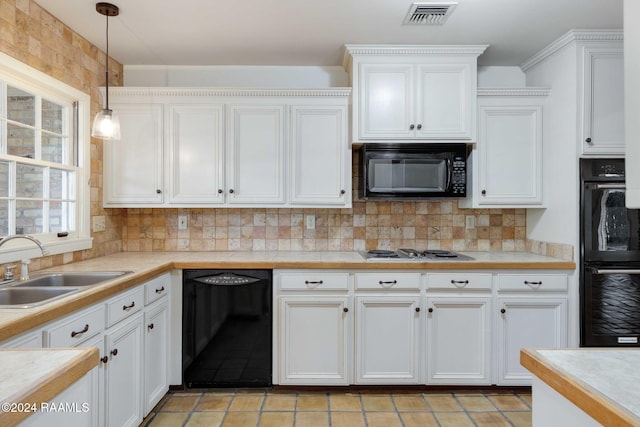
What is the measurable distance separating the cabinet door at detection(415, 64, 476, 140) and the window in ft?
7.57

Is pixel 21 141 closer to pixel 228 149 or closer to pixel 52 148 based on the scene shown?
pixel 52 148

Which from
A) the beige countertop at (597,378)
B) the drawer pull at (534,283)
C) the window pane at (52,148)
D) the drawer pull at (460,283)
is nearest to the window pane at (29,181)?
the window pane at (52,148)

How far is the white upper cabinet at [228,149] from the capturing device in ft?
9.01

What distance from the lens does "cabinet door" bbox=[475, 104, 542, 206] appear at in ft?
8.96

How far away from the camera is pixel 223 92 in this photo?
2736mm

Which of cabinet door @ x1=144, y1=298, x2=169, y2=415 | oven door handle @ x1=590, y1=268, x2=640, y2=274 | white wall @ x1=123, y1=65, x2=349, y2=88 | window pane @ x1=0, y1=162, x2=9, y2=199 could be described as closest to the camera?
window pane @ x1=0, y1=162, x2=9, y2=199

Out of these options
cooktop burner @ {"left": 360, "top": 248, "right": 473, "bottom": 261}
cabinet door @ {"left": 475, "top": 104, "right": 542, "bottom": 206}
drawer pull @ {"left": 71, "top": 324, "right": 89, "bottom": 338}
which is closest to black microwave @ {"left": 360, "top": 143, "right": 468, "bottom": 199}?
cabinet door @ {"left": 475, "top": 104, "right": 542, "bottom": 206}

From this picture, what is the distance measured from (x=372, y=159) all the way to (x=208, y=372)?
1840 millimetres

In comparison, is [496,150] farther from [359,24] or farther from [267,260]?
[267,260]

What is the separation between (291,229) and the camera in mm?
3064

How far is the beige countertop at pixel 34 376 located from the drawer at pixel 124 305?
34.6 inches

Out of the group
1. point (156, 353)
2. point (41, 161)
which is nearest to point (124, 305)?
point (156, 353)

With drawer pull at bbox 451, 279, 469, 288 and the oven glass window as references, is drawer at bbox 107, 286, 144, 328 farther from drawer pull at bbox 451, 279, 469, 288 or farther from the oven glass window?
drawer pull at bbox 451, 279, 469, 288

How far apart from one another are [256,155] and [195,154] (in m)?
0.45
